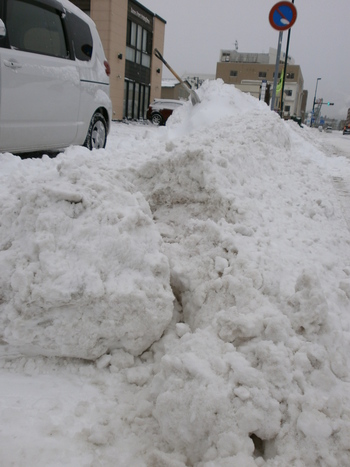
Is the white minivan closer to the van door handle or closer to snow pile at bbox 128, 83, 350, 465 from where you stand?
the van door handle

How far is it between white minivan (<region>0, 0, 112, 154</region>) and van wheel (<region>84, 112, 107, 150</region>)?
0.02 meters

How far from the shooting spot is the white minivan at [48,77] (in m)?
4.47

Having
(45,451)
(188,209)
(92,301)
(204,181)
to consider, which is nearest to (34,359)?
(92,301)

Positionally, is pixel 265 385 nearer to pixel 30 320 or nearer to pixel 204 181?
pixel 30 320

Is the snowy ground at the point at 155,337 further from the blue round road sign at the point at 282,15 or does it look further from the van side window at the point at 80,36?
the blue round road sign at the point at 282,15

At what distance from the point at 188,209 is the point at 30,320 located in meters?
1.90

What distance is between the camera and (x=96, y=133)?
21.2 ft

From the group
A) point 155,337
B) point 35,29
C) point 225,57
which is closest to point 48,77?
point 35,29

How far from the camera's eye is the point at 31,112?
4777 millimetres

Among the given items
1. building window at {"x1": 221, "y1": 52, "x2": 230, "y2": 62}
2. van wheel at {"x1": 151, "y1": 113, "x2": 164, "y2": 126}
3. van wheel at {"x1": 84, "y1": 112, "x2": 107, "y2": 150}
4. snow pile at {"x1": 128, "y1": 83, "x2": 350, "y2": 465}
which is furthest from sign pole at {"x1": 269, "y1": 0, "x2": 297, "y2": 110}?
building window at {"x1": 221, "y1": 52, "x2": 230, "y2": 62}

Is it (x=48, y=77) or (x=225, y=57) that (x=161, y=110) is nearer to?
(x=48, y=77)

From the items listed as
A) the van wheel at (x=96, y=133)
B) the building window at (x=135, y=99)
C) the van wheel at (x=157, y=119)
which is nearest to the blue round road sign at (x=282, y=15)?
the van wheel at (x=96, y=133)

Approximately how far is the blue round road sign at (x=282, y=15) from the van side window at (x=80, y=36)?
471cm

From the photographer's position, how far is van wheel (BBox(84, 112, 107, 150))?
6.21m
